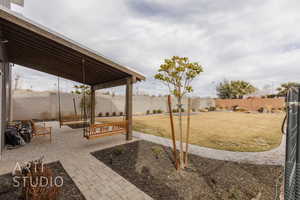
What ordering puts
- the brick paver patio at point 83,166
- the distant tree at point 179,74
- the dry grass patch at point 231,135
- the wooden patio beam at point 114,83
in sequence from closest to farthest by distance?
the brick paver patio at point 83,166, the distant tree at point 179,74, the dry grass patch at point 231,135, the wooden patio beam at point 114,83

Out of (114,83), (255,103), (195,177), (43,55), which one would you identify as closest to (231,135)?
(195,177)

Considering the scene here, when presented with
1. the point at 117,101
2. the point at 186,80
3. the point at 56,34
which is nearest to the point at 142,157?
the point at 186,80

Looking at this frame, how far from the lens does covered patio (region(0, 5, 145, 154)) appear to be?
344 cm

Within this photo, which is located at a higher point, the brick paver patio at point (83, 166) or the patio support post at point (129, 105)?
the patio support post at point (129, 105)

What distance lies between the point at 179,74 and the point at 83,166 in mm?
3543

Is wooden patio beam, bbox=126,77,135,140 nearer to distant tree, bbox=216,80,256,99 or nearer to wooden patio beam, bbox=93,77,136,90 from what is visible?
wooden patio beam, bbox=93,77,136,90

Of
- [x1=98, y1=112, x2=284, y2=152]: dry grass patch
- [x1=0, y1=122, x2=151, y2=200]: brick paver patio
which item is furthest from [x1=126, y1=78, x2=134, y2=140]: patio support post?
[x1=98, y1=112, x2=284, y2=152]: dry grass patch

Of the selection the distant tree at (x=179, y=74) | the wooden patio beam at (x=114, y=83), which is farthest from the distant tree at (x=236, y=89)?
the distant tree at (x=179, y=74)

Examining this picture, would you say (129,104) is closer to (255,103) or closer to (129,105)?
(129,105)

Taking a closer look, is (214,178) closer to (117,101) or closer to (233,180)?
(233,180)

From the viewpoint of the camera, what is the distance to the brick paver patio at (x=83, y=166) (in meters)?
2.45

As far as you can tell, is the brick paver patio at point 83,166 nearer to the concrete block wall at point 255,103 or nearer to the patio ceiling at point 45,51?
the patio ceiling at point 45,51

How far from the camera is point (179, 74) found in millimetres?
3254

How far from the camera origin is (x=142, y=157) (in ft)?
13.2
